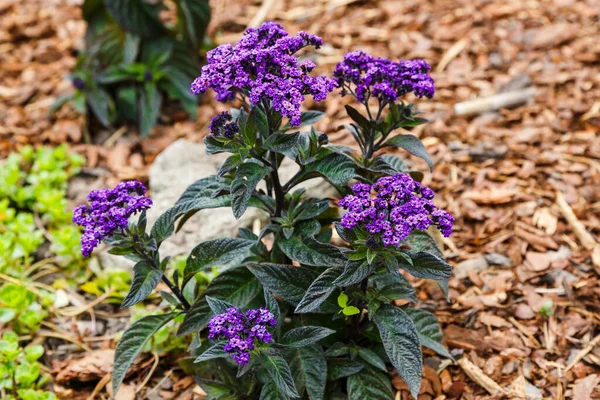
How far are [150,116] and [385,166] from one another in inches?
97.5

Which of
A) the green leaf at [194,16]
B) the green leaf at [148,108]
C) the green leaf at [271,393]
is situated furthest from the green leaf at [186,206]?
the green leaf at [194,16]

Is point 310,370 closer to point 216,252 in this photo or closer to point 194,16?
point 216,252

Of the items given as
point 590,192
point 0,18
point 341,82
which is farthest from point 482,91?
point 0,18

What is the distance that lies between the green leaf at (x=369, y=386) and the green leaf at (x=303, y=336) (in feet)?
1.22

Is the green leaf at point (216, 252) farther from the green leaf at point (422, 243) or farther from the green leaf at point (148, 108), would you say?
the green leaf at point (148, 108)

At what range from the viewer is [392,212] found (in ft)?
7.09

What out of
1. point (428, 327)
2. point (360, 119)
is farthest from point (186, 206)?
Answer: point (428, 327)

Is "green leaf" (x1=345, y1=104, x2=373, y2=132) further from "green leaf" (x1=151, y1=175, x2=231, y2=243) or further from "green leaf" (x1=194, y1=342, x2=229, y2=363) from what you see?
"green leaf" (x1=194, y1=342, x2=229, y2=363)

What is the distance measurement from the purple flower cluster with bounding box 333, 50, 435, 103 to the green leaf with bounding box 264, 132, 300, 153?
1.24 ft

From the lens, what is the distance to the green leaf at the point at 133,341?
254cm

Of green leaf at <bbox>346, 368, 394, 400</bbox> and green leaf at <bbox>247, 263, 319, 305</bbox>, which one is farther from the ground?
green leaf at <bbox>247, 263, 319, 305</bbox>

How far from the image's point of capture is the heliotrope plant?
2.21m

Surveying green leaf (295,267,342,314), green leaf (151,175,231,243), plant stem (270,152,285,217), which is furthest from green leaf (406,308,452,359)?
green leaf (151,175,231,243)

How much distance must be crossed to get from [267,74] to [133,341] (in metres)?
1.23
